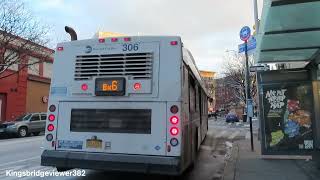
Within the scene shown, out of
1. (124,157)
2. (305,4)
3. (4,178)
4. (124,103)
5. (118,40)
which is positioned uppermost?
(305,4)

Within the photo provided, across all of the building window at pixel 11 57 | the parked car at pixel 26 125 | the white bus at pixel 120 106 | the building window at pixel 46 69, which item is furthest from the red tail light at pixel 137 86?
the building window at pixel 46 69

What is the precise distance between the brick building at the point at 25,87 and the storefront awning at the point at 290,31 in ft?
77.9

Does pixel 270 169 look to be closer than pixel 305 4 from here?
No

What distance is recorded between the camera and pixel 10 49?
3108 cm

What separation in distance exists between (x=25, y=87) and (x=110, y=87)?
31.5 meters

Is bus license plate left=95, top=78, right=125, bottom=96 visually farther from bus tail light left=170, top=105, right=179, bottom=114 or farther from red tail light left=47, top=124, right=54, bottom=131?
red tail light left=47, top=124, right=54, bottom=131

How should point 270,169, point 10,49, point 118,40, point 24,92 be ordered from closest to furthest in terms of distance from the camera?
point 118,40 < point 270,169 < point 10,49 < point 24,92

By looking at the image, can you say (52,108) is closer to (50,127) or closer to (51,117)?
(51,117)

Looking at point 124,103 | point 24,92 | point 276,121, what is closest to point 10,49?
point 24,92

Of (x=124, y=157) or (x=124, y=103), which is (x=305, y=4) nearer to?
(x=124, y=103)

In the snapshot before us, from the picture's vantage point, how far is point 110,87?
8695 mm

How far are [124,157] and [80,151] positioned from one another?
3.21ft

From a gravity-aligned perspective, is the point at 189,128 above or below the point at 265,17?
below

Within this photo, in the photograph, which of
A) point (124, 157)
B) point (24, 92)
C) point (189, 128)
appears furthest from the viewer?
point (24, 92)
